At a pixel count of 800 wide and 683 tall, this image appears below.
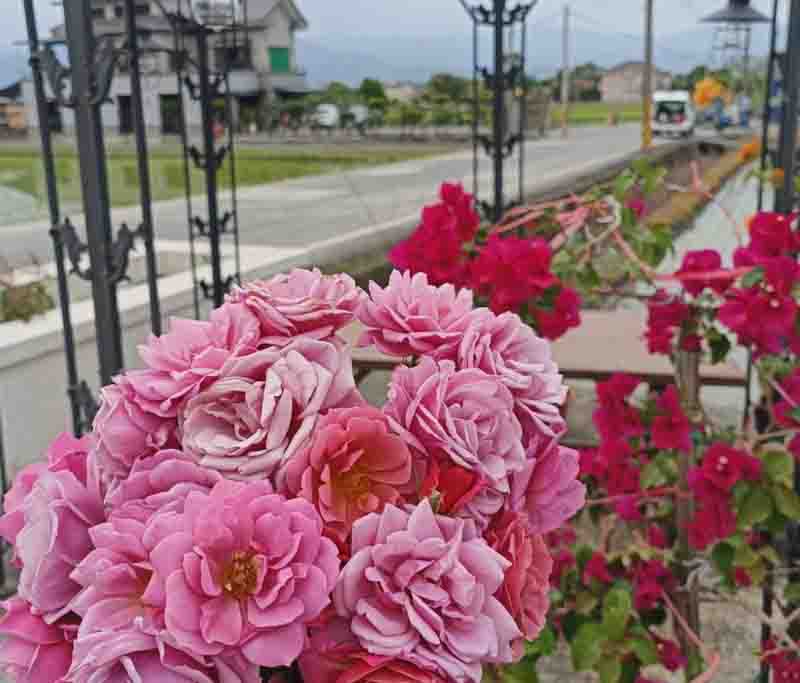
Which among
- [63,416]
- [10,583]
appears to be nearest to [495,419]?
[10,583]

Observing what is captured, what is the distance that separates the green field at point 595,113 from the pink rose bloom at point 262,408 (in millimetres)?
39364

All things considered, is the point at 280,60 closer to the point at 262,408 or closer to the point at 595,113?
the point at 262,408

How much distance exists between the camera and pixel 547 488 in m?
0.75

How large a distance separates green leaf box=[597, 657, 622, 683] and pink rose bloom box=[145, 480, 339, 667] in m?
1.28

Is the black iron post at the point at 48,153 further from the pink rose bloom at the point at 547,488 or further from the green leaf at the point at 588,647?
the pink rose bloom at the point at 547,488

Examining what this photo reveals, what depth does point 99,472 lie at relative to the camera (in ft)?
2.21

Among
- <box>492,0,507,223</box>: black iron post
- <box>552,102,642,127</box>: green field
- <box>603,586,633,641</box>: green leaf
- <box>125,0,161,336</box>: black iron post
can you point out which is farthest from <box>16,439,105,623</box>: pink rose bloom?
<box>552,102,642,127</box>: green field

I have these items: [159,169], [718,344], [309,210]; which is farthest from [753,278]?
[309,210]

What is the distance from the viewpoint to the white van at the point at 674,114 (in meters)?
28.2

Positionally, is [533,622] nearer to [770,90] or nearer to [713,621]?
[770,90]

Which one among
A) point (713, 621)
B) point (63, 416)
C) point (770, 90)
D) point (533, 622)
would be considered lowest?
point (713, 621)

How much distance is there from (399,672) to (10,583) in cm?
200

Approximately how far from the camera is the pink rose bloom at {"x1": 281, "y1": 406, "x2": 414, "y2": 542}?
626mm

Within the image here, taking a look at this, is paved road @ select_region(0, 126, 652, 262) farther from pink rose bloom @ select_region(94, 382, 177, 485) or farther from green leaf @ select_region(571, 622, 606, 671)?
pink rose bloom @ select_region(94, 382, 177, 485)
